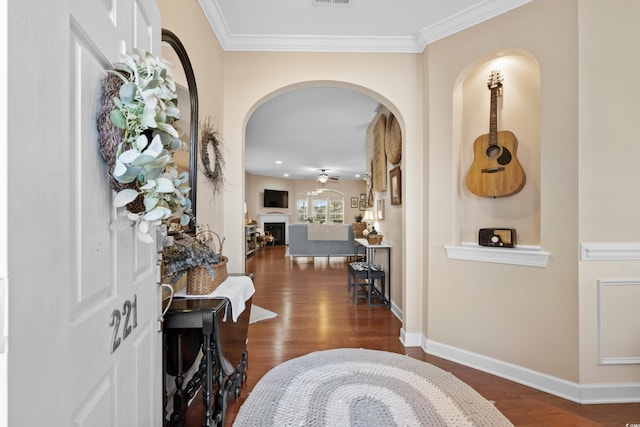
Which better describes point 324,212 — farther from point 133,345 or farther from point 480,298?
point 133,345

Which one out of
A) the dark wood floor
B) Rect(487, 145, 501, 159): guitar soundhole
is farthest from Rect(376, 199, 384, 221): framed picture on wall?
Rect(487, 145, 501, 159): guitar soundhole

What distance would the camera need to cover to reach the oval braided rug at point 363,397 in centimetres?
162

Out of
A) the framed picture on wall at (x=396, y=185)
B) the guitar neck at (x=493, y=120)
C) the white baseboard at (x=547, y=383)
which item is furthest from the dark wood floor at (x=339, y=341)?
the guitar neck at (x=493, y=120)

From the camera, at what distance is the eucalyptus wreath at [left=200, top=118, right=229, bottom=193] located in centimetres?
204

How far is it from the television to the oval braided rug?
8.60 meters

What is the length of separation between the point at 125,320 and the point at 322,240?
19.9 ft

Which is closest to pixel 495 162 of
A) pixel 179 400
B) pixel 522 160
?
pixel 522 160

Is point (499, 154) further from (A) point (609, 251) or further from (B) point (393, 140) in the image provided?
(B) point (393, 140)

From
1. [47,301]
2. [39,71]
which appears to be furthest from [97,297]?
[39,71]

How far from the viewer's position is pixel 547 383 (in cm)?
193

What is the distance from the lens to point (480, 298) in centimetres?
223

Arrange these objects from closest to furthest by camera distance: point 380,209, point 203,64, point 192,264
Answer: point 192,264
point 203,64
point 380,209

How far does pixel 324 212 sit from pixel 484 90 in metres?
9.19

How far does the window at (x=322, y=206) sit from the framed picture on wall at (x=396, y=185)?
7734 millimetres
